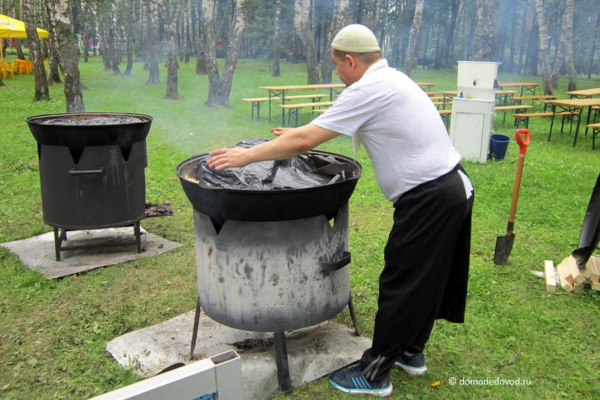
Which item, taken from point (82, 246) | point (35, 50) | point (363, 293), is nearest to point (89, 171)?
point (82, 246)

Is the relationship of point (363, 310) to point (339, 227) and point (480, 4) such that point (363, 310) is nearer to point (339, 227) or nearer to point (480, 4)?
point (339, 227)

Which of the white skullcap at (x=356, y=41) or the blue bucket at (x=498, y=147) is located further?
the blue bucket at (x=498, y=147)

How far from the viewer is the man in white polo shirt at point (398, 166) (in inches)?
104

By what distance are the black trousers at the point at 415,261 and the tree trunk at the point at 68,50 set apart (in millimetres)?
9442

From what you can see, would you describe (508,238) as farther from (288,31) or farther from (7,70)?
(288,31)

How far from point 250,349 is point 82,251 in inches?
102

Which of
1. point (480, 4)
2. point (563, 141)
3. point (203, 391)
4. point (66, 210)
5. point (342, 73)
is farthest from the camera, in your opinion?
point (480, 4)

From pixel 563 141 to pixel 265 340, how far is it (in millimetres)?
10159

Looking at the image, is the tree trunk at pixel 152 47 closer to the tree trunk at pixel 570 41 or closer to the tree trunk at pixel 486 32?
the tree trunk at pixel 486 32

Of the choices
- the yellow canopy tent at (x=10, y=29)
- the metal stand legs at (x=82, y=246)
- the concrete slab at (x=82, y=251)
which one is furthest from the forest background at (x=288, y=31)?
the metal stand legs at (x=82, y=246)

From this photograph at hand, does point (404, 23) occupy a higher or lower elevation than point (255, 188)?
higher

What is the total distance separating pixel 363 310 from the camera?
405 centimetres

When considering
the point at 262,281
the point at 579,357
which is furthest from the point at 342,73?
the point at 579,357

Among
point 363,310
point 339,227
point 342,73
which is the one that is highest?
point 342,73
